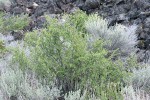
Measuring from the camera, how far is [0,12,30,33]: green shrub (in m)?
11.7

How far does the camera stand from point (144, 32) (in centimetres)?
881

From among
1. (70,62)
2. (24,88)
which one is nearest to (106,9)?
(70,62)

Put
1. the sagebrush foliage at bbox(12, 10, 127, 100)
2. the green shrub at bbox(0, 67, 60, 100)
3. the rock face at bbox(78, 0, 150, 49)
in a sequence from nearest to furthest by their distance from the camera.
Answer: the green shrub at bbox(0, 67, 60, 100) < the sagebrush foliage at bbox(12, 10, 127, 100) < the rock face at bbox(78, 0, 150, 49)

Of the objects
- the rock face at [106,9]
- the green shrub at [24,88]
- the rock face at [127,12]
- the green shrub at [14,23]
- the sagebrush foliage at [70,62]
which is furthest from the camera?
the green shrub at [14,23]

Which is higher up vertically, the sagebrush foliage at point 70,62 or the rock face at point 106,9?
the sagebrush foliage at point 70,62

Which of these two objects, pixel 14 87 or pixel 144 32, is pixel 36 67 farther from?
pixel 144 32

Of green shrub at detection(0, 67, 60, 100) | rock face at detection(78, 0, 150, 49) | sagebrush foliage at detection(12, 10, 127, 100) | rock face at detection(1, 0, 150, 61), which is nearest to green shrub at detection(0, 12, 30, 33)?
rock face at detection(1, 0, 150, 61)

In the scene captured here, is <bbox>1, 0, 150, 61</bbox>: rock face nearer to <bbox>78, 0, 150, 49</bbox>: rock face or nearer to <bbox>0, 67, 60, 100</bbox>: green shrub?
<bbox>78, 0, 150, 49</bbox>: rock face

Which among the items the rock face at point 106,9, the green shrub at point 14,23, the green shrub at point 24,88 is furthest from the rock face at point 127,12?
the green shrub at point 24,88

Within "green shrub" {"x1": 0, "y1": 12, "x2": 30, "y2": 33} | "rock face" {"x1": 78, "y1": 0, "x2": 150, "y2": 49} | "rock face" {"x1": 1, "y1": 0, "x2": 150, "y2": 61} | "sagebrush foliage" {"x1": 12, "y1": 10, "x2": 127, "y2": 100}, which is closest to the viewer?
"sagebrush foliage" {"x1": 12, "y1": 10, "x2": 127, "y2": 100}

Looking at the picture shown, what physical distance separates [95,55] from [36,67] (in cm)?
99

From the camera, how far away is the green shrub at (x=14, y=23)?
459 inches

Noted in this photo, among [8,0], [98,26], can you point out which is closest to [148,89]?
[98,26]

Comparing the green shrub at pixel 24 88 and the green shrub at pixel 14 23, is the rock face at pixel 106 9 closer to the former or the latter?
the green shrub at pixel 14 23
